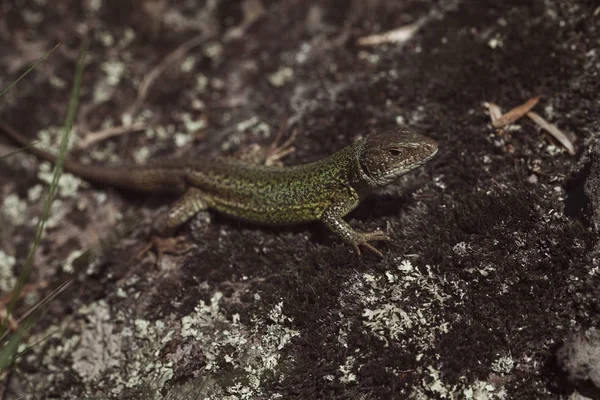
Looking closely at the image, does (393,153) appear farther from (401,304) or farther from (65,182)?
(65,182)

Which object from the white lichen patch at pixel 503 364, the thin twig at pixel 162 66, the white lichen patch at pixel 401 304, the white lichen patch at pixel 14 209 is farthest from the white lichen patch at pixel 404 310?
the white lichen patch at pixel 14 209

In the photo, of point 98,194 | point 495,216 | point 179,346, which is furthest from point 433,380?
point 98,194

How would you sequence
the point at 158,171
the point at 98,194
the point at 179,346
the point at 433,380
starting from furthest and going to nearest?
the point at 98,194, the point at 158,171, the point at 179,346, the point at 433,380

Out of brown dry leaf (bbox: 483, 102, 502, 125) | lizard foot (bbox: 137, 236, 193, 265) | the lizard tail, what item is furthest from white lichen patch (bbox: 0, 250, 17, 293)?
brown dry leaf (bbox: 483, 102, 502, 125)

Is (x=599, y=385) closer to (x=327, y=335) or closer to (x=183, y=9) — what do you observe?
(x=327, y=335)

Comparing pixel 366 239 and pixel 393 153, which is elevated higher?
pixel 393 153

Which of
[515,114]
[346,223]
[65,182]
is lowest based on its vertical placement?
[65,182]

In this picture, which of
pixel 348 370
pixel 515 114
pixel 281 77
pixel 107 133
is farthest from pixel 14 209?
pixel 515 114

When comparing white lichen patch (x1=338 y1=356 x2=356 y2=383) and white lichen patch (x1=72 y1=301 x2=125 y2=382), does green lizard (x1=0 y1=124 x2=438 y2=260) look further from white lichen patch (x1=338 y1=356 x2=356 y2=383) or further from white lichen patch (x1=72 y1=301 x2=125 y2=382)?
white lichen patch (x1=338 y1=356 x2=356 y2=383)

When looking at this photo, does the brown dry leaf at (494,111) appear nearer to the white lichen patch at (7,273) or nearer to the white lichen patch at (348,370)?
the white lichen patch at (348,370)
